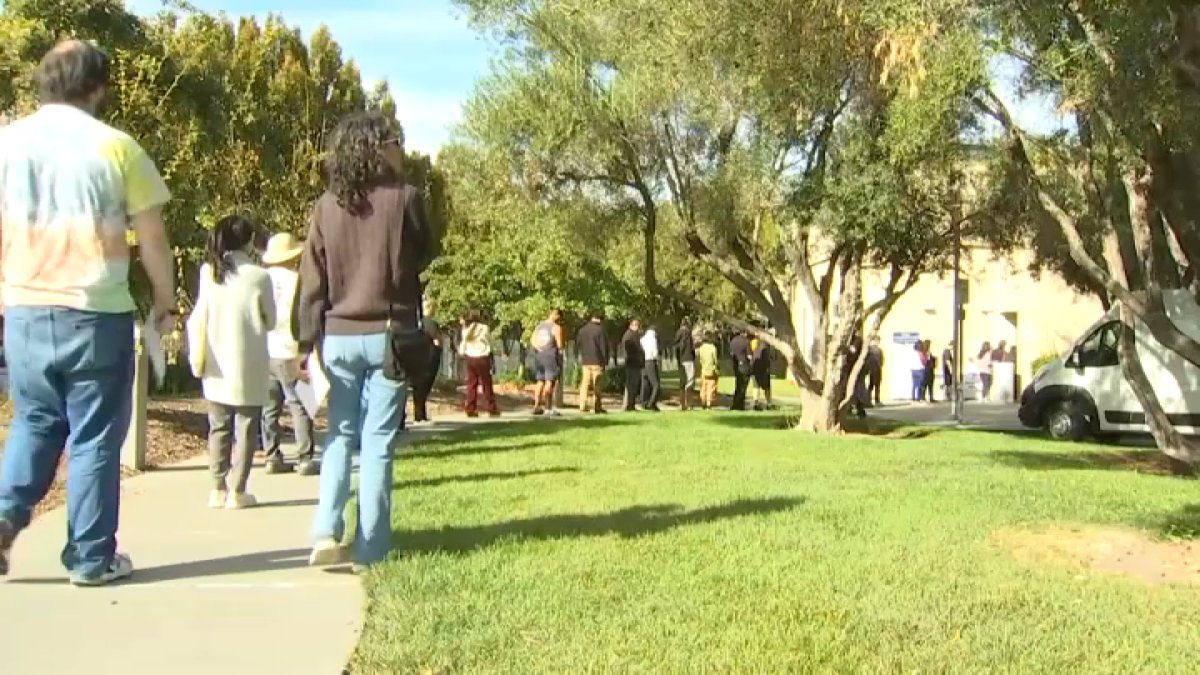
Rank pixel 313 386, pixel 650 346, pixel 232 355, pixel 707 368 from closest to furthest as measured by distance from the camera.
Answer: pixel 313 386, pixel 232 355, pixel 650 346, pixel 707 368

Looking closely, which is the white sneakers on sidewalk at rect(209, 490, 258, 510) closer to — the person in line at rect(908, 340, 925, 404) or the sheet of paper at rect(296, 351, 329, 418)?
the sheet of paper at rect(296, 351, 329, 418)

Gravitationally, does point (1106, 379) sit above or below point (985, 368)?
below

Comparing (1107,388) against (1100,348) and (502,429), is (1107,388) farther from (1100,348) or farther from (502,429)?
(502,429)

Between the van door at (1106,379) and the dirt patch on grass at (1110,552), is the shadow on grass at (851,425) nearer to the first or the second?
the van door at (1106,379)

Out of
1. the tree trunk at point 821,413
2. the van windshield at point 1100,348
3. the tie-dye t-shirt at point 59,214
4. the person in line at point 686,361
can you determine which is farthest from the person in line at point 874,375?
the tie-dye t-shirt at point 59,214

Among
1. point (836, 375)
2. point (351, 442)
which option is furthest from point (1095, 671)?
point (836, 375)

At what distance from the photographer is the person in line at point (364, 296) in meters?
5.49

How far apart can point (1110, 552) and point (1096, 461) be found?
844 cm

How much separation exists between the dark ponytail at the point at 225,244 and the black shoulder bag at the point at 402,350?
270 centimetres

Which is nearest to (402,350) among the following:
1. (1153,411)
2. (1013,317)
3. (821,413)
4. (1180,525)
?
(1180,525)

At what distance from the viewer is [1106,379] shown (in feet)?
63.7

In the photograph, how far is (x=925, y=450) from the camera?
14000 millimetres

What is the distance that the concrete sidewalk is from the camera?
162 inches

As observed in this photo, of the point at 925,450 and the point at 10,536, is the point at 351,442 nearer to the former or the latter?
the point at 10,536
